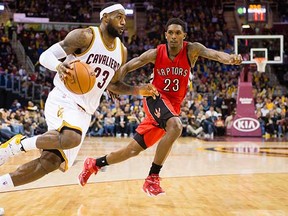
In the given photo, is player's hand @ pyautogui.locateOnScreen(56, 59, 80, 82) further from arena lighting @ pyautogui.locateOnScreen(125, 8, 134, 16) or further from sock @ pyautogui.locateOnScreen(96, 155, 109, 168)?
arena lighting @ pyautogui.locateOnScreen(125, 8, 134, 16)

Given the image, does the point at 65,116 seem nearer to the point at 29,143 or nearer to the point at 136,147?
the point at 29,143

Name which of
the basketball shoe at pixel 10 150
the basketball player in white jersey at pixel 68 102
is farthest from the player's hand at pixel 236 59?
the basketball shoe at pixel 10 150

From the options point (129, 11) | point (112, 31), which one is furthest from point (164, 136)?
point (129, 11)

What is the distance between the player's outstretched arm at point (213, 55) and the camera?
4.84 metres

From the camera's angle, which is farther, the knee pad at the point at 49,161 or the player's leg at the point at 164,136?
the player's leg at the point at 164,136

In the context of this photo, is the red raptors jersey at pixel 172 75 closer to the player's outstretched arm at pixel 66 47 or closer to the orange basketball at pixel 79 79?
the player's outstretched arm at pixel 66 47

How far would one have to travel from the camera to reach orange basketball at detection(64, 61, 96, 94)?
414 centimetres

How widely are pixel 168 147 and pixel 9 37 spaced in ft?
57.4

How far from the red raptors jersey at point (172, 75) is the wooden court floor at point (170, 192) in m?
1.11

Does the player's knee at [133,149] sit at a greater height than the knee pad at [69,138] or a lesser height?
lesser

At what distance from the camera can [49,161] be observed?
4.21 meters

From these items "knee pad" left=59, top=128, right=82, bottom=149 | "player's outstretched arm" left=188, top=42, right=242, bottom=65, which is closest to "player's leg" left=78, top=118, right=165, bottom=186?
"player's outstretched arm" left=188, top=42, right=242, bottom=65

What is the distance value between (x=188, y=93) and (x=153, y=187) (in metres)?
13.5

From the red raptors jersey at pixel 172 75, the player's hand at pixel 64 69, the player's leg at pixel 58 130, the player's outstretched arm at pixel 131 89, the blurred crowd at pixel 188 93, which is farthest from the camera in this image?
the blurred crowd at pixel 188 93
